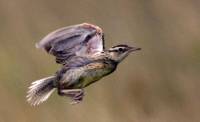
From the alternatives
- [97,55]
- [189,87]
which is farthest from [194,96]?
[97,55]

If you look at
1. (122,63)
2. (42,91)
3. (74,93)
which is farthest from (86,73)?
(122,63)

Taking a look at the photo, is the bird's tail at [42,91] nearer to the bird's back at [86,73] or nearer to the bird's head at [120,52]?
the bird's back at [86,73]

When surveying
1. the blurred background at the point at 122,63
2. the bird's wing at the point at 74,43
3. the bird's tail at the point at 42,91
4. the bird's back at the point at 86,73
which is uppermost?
the bird's wing at the point at 74,43

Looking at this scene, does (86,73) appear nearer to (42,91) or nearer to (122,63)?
(42,91)

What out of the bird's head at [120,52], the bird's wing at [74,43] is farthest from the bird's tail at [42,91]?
the bird's head at [120,52]

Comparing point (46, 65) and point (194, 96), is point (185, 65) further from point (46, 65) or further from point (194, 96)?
point (46, 65)

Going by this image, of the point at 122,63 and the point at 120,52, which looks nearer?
the point at 120,52
